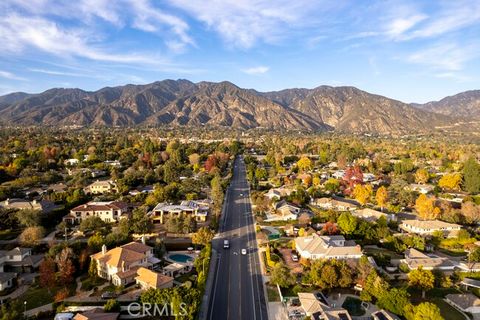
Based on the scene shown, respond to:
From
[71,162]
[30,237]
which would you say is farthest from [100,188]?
[71,162]

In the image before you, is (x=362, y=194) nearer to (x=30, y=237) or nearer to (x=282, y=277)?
(x=282, y=277)

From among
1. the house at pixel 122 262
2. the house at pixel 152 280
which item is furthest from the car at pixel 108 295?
the house at pixel 152 280

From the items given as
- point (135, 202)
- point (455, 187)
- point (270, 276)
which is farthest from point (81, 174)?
point (455, 187)

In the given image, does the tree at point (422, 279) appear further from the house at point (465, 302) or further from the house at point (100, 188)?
the house at point (100, 188)

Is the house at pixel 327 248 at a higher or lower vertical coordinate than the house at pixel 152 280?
higher

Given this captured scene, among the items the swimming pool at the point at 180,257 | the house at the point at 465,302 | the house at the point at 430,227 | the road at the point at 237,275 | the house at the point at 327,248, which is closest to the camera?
the road at the point at 237,275

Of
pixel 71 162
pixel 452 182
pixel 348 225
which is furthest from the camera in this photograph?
pixel 71 162

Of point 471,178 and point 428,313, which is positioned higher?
point 471,178
